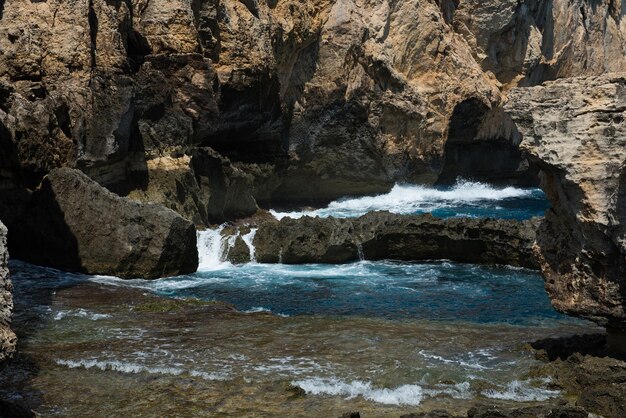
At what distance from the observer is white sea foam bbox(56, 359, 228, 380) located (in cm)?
1257

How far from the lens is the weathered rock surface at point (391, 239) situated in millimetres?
24812

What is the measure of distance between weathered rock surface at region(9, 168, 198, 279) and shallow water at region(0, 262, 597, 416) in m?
0.69

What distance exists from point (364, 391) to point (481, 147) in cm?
3769

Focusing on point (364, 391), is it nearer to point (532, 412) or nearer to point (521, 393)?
point (521, 393)

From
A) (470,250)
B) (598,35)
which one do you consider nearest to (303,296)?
(470,250)

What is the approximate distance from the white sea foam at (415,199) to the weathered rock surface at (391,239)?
31.4 feet

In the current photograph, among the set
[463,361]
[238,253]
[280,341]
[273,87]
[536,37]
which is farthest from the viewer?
[536,37]

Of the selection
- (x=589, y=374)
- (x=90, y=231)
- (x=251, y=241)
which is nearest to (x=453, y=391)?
(x=589, y=374)

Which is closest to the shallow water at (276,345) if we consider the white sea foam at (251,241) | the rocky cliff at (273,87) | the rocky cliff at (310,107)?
the rocky cliff at (310,107)

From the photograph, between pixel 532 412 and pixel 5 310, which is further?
pixel 532 412

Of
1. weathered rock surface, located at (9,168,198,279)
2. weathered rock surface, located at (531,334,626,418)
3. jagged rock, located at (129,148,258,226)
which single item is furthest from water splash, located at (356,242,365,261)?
weathered rock surface, located at (531,334,626,418)

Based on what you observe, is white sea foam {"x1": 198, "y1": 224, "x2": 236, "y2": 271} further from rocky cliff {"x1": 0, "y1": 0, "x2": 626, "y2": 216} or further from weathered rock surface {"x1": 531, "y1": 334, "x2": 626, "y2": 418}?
weathered rock surface {"x1": 531, "y1": 334, "x2": 626, "y2": 418}

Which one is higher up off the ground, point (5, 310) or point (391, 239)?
point (5, 310)

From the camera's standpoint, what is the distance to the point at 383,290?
2081cm
